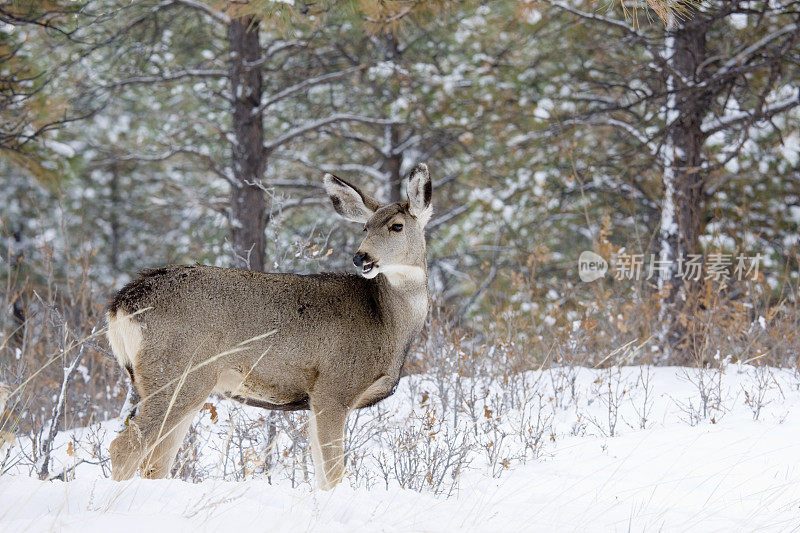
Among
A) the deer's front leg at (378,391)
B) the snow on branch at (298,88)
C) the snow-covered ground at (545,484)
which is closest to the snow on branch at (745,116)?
the snow-covered ground at (545,484)

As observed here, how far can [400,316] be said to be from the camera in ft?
15.7

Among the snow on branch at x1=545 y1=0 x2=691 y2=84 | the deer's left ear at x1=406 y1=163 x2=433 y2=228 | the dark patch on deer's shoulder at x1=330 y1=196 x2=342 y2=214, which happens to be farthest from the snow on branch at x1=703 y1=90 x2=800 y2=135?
the dark patch on deer's shoulder at x1=330 y1=196 x2=342 y2=214

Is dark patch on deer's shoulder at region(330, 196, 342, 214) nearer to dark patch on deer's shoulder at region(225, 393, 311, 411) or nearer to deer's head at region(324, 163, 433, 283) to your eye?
deer's head at region(324, 163, 433, 283)

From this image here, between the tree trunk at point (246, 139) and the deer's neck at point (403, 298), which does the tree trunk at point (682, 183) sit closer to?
the tree trunk at point (246, 139)

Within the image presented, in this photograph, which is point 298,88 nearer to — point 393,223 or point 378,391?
point 393,223

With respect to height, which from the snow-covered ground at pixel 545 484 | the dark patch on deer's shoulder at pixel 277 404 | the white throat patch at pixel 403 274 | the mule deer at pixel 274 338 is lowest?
the snow-covered ground at pixel 545 484

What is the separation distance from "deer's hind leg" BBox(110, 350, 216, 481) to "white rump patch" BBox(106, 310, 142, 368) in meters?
0.12

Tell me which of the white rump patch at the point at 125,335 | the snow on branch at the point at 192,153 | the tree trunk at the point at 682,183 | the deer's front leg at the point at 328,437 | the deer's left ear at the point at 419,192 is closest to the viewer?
the white rump patch at the point at 125,335

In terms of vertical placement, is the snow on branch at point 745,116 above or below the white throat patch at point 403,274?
above

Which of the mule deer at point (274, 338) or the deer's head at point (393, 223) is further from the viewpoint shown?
the deer's head at point (393, 223)

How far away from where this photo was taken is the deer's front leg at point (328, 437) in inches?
173

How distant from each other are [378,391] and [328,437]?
16.4 inches

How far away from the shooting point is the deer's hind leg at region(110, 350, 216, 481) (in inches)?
164

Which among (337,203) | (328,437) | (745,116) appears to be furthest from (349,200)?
(745,116)
